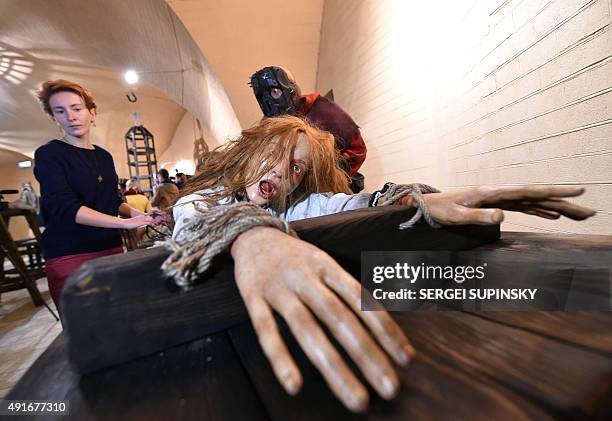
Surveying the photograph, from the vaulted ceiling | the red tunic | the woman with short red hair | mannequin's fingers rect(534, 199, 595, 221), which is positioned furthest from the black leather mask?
the vaulted ceiling

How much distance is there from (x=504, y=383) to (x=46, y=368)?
21.5 inches

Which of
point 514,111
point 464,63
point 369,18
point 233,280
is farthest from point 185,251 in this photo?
point 369,18

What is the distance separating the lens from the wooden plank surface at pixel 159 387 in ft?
1.02

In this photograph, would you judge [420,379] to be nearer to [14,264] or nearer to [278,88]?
[278,88]

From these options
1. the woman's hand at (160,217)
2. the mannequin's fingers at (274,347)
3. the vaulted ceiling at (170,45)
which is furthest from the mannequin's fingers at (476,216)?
the vaulted ceiling at (170,45)

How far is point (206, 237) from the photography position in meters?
0.45

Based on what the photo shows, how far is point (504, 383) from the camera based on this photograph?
30cm

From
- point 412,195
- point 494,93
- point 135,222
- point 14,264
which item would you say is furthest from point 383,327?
point 14,264

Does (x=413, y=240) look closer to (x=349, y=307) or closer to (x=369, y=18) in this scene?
(x=349, y=307)

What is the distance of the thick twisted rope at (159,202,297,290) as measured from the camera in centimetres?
41

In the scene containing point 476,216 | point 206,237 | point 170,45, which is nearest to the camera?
point 206,237

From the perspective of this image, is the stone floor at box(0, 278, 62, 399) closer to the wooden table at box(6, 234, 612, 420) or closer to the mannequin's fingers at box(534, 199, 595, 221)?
the wooden table at box(6, 234, 612, 420)

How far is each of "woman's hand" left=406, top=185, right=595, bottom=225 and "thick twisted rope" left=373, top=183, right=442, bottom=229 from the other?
19mm

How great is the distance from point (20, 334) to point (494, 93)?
3103 millimetres
